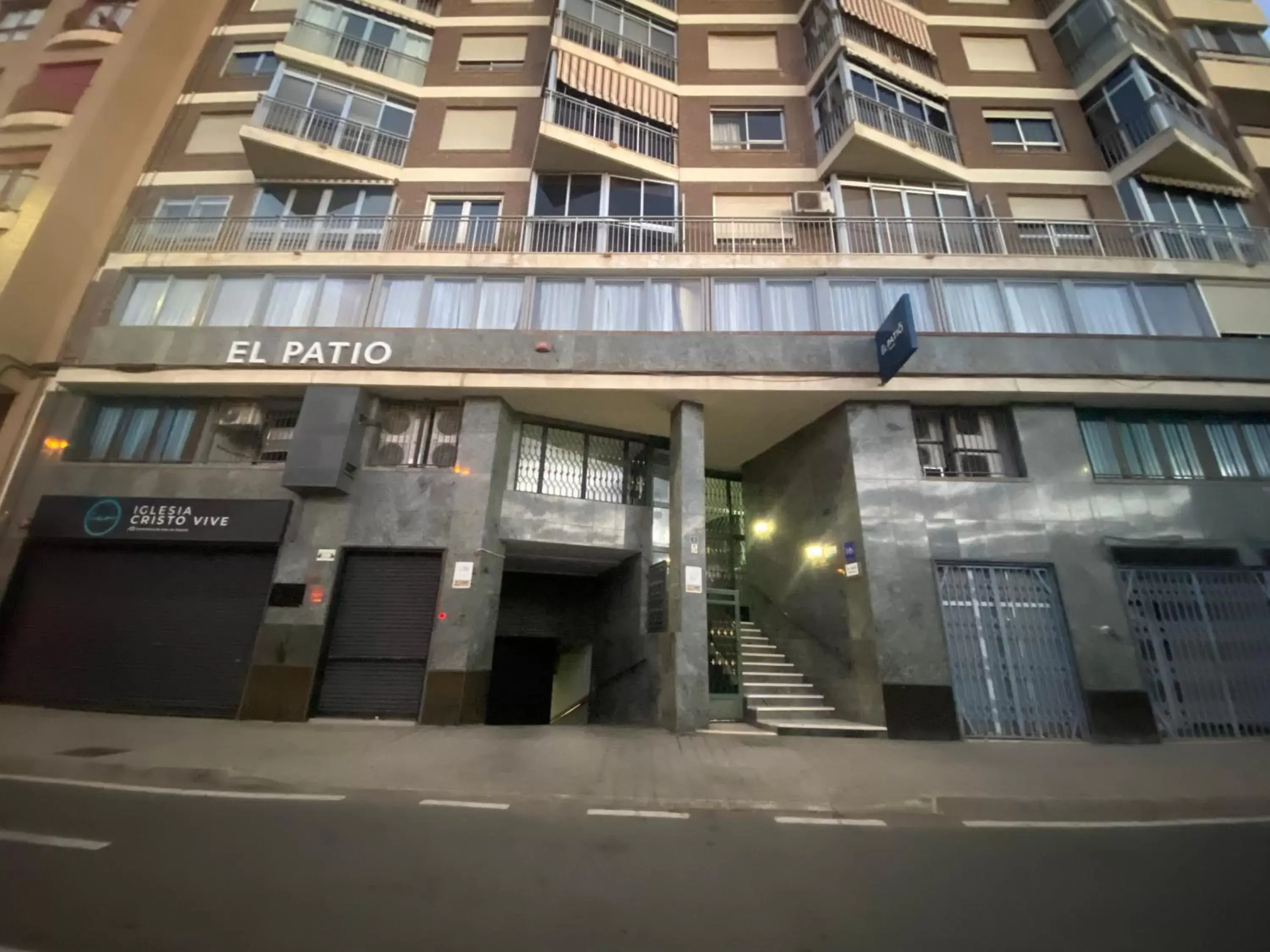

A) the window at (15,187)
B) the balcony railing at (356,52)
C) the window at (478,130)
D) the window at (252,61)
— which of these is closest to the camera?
the window at (15,187)

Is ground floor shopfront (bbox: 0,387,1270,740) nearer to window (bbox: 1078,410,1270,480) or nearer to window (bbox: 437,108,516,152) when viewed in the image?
window (bbox: 1078,410,1270,480)

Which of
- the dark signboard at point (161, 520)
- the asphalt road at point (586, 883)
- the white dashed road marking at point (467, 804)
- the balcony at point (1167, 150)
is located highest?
the balcony at point (1167, 150)

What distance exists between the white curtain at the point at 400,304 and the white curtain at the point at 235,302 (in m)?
2.72

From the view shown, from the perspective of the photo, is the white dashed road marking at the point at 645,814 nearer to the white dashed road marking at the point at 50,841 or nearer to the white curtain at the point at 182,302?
the white dashed road marking at the point at 50,841

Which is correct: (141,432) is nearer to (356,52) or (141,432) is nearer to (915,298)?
(356,52)

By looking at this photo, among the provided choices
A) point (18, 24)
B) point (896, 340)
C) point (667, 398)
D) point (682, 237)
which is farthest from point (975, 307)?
point (18, 24)

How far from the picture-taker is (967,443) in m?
10.1

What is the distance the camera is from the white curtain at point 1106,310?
10.6m

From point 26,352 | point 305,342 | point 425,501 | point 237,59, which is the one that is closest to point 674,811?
point 425,501

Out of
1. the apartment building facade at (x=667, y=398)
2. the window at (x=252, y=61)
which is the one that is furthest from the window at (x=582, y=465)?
the window at (x=252, y=61)

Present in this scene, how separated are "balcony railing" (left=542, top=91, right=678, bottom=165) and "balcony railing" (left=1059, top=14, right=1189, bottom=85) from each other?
38.3 feet

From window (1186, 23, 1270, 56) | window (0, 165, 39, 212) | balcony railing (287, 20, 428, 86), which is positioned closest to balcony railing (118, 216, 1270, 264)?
window (0, 165, 39, 212)

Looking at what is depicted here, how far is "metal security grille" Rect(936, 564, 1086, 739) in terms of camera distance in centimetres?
828

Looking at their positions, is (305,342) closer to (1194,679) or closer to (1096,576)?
(1096,576)
